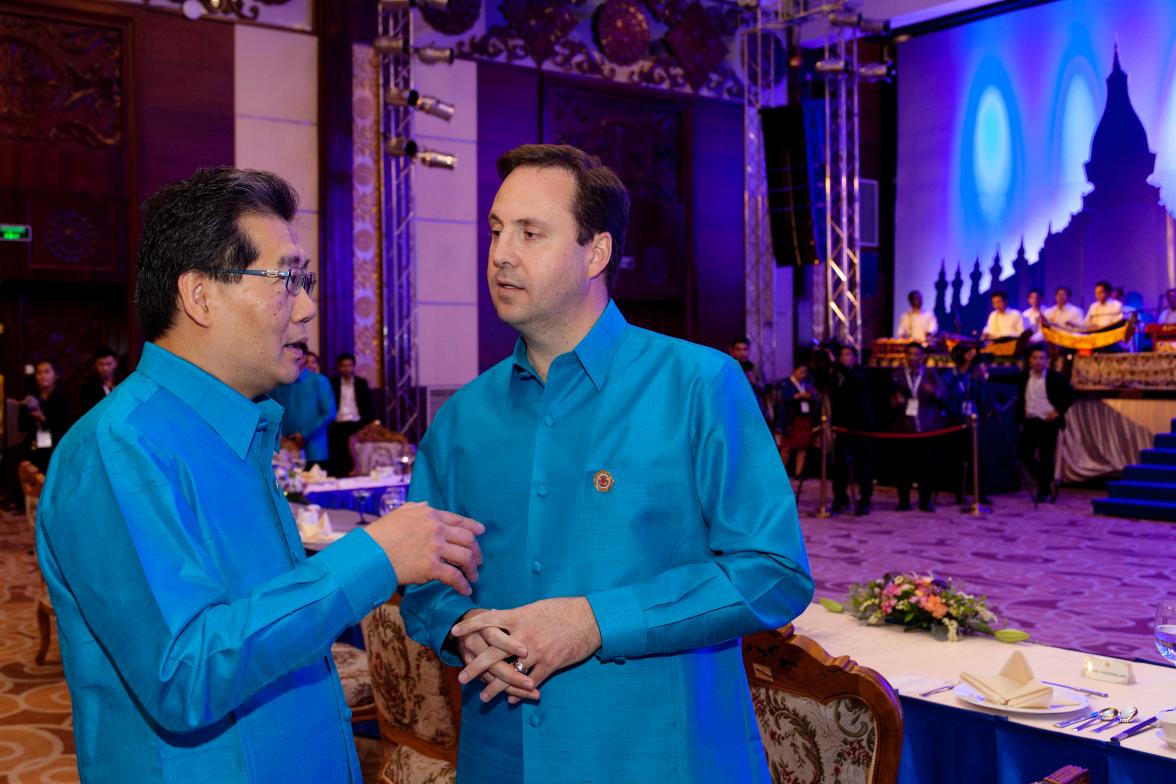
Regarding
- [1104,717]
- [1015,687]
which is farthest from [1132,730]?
[1015,687]

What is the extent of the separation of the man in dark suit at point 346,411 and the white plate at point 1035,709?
8499mm

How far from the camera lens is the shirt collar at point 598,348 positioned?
1.59 meters

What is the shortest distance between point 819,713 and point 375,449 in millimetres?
5842

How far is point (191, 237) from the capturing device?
132 centimetres

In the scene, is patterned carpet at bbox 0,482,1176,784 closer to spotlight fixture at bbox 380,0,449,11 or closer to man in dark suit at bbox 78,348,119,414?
man in dark suit at bbox 78,348,119,414

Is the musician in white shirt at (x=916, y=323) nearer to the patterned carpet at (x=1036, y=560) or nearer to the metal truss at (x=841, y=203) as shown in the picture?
the metal truss at (x=841, y=203)

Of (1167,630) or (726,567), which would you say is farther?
(1167,630)

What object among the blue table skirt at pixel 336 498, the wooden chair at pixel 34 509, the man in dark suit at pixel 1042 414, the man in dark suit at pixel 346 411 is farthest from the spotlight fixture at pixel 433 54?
the man in dark suit at pixel 1042 414

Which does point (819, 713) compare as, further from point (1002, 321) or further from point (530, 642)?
point (1002, 321)

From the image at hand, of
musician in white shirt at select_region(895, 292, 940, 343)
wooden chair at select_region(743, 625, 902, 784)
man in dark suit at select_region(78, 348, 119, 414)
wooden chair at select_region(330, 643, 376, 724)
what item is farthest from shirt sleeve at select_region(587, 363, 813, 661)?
musician in white shirt at select_region(895, 292, 940, 343)

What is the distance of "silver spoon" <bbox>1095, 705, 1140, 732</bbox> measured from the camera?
2131 mm

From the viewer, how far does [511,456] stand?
160 cm

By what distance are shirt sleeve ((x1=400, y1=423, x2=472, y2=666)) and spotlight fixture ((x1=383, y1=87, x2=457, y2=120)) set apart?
883cm

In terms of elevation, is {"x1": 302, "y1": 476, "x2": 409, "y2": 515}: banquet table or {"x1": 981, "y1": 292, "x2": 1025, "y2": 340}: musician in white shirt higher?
{"x1": 981, "y1": 292, "x2": 1025, "y2": 340}: musician in white shirt
